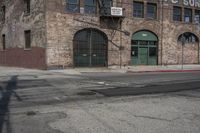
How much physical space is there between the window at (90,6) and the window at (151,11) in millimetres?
6748

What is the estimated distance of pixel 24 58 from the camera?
106ft

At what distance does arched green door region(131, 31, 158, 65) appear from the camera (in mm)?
33112

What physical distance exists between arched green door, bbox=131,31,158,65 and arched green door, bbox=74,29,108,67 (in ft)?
11.4

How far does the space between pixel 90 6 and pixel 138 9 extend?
5.76 metres

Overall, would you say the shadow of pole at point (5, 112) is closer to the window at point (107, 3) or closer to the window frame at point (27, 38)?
the window frame at point (27, 38)

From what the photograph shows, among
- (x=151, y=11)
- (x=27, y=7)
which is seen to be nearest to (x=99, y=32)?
(x=151, y=11)

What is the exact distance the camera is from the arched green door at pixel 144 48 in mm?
33112

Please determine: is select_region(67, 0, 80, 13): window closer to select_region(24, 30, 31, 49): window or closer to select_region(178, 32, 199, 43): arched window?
select_region(24, 30, 31, 49): window

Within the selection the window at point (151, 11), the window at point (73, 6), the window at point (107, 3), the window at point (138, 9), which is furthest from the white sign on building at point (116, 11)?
the window at point (151, 11)

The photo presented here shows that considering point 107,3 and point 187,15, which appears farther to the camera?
point 187,15

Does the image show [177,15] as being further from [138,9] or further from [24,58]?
[24,58]

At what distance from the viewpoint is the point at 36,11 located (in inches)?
1155

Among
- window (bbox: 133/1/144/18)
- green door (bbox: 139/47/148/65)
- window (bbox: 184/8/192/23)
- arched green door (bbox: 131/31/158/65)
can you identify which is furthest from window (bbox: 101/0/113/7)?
window (bbox: 184/8/192/23)

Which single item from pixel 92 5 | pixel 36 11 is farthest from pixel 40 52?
pixel 92 5
